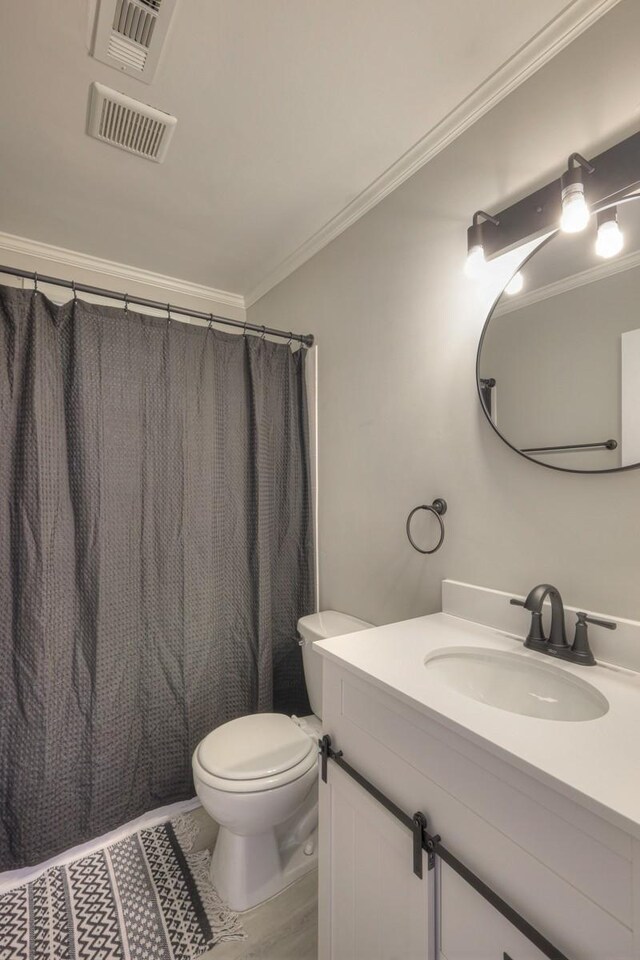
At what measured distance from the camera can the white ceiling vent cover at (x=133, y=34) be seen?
108cm

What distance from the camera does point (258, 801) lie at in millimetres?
1297

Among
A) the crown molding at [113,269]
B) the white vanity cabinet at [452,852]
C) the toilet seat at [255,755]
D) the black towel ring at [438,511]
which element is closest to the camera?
the white vanity cabinet at [452,852]

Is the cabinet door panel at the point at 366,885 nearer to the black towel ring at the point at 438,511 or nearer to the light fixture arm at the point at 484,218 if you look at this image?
the black towel ring at the point at 438,511

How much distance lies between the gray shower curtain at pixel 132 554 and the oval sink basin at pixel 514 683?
1.01 m

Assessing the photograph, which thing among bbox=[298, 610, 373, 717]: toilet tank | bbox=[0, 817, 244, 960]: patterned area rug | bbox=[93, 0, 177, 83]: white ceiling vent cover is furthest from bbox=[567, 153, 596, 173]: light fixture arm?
bbox=[0, 817, 244, 960]: patterned area rug

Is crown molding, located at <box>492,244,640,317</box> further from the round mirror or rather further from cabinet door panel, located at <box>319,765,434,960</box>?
cabinet door panel, located at <box>319,765,434,960</box>

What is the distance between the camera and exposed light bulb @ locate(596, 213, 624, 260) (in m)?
1.01

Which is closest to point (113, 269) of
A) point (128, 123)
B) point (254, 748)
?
point (128, 123)

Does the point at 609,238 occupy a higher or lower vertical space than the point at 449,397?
higher

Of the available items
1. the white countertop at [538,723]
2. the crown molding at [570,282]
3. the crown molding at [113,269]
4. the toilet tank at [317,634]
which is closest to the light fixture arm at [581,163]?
the crown molding at [570,282]

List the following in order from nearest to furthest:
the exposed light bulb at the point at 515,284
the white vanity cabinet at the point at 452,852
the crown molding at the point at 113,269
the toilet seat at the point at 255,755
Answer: the white vanity cabinet at the point at 452,852 < the exposed light bulb at the point at 515,284 < the toilet seat at the point at 255,755 < the crown molding at the point at 113,269

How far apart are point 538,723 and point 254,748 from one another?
1.03 meters

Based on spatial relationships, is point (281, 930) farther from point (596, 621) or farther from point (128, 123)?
point (128, 123)

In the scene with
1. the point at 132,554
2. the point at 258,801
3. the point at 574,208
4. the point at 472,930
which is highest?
the point at 574,208
